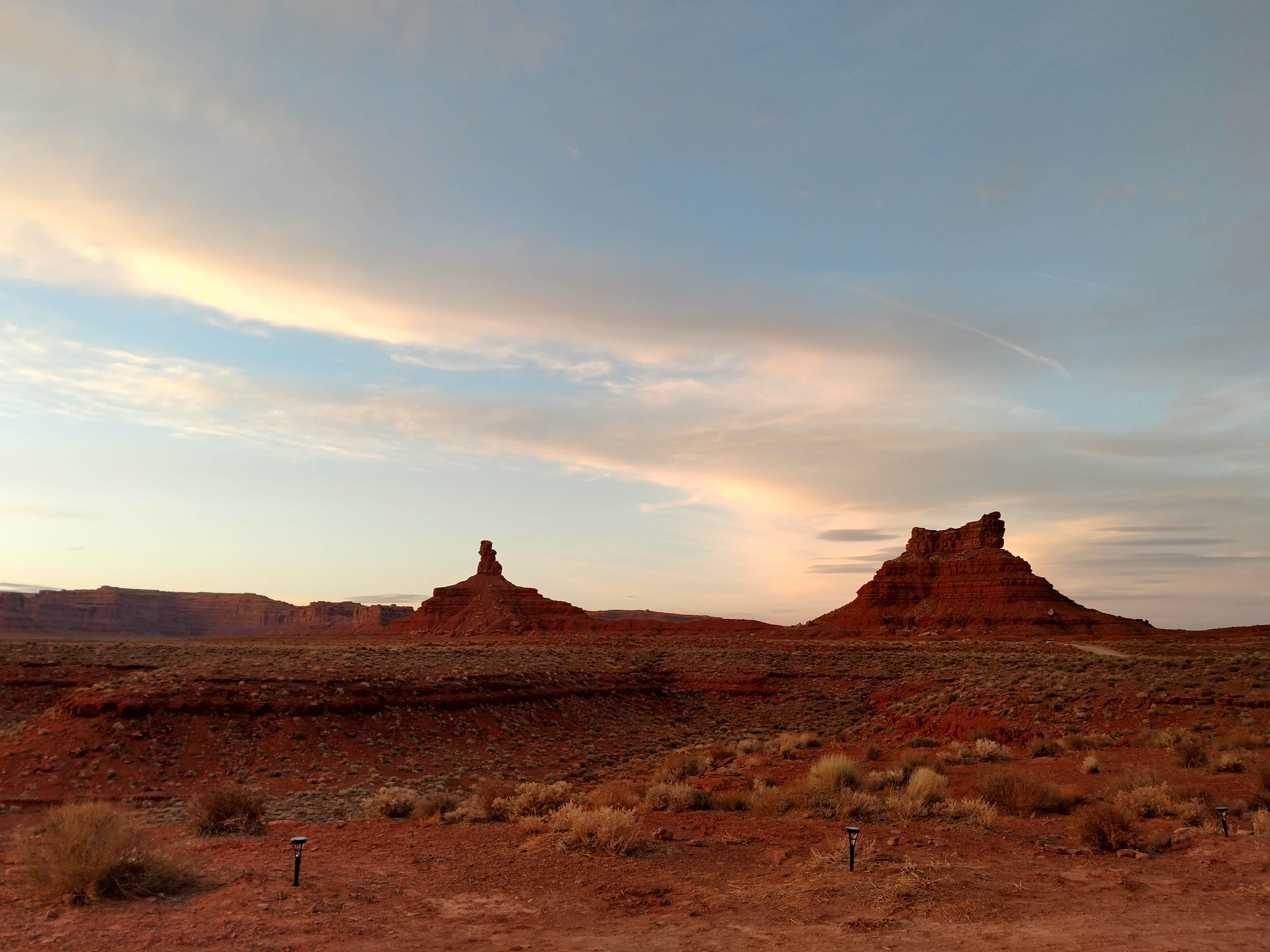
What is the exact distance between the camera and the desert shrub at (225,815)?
1199cm

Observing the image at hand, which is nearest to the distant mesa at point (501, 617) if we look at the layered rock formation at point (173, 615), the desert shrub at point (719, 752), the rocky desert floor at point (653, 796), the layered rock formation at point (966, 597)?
the layered rock formation at point (966, 597)

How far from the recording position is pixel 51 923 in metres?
7.31

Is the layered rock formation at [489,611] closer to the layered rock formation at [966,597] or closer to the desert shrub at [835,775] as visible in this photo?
the layered rock formation at [966,597]

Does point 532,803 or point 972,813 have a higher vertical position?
point 972,813

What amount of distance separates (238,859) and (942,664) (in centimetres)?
4080

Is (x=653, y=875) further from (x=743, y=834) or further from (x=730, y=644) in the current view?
(x=730, y=644)

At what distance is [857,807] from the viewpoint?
12.0 meters

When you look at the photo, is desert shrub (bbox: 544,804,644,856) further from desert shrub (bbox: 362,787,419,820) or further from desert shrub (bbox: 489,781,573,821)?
desert shrub (bbox: 362,787,419,820)

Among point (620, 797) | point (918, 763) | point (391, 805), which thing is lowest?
point (391, 805)

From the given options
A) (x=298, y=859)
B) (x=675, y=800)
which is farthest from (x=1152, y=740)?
(x=298, y=859)

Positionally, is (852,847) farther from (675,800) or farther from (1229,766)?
(1229,766)

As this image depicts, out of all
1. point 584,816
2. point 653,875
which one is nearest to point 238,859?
point 584,816

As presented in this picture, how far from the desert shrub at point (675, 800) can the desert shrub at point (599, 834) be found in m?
2.43

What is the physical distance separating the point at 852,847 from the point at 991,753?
35.1 feet
